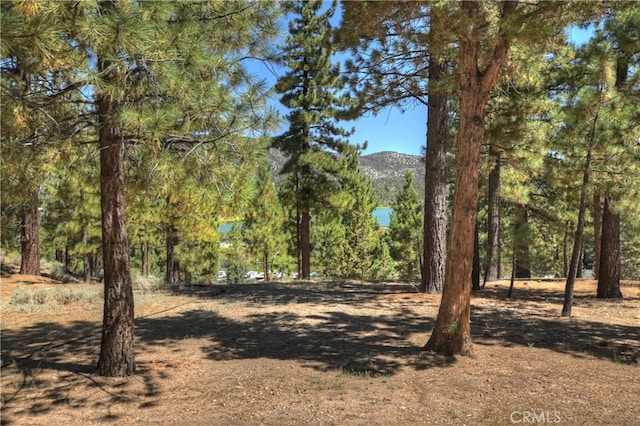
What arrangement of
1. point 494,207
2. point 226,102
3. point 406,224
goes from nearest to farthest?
point 226,102, point 494,207, point 406,224

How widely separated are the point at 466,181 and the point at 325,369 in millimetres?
2780

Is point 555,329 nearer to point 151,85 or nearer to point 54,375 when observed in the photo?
point 151,85

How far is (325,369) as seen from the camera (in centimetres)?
502

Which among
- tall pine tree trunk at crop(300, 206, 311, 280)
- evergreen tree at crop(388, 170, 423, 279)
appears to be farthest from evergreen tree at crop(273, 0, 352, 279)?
evergreen tree at crop(388, 170, 423, 279)

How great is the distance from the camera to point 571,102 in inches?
305

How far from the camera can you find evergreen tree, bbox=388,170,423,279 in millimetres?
30703

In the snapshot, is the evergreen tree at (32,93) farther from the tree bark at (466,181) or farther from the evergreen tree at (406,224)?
the evergreen tree at (406,224)

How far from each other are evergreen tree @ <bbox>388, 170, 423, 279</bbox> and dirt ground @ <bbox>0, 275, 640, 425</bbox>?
2186 cm

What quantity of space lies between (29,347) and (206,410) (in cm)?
377

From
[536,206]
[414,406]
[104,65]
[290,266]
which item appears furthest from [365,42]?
[290,266]

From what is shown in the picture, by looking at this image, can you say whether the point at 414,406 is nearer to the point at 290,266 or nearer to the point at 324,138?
the point at 324,138

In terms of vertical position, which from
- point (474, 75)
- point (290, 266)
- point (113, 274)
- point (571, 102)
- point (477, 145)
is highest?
point (571, 102)

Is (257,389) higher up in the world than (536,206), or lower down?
lower down

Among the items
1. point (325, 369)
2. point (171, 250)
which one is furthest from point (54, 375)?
point (171, 250)
